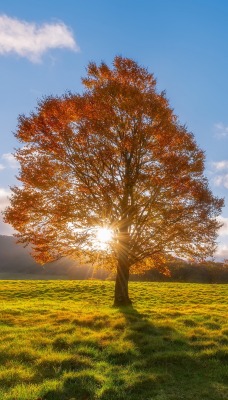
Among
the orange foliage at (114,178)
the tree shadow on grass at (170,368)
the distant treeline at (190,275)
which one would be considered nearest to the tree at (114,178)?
the orange foliage at (114,178)

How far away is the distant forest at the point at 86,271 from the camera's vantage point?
86625 mm

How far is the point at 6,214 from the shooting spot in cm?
2525

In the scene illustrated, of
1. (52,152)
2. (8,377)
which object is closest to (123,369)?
(8,377)

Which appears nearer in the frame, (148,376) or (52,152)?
(148,376)

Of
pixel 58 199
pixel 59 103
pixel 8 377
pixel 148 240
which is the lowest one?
pixel 8 377

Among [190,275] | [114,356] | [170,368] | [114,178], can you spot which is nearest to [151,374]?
[170,368]

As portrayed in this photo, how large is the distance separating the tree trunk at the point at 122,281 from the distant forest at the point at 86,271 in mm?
1953

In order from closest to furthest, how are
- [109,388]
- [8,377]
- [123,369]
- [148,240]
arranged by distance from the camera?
[109,388], [8,377], [123,369], [148,240]

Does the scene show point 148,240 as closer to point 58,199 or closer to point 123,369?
point 58,199

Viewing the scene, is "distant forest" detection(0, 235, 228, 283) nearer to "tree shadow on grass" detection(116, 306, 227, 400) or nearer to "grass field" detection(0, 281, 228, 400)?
"grass field" detection(0, 281, 228, 400)

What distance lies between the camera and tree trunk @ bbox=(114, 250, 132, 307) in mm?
27698

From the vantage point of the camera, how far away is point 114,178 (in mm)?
26109

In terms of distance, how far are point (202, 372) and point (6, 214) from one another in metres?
16.8

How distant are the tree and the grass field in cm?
519
